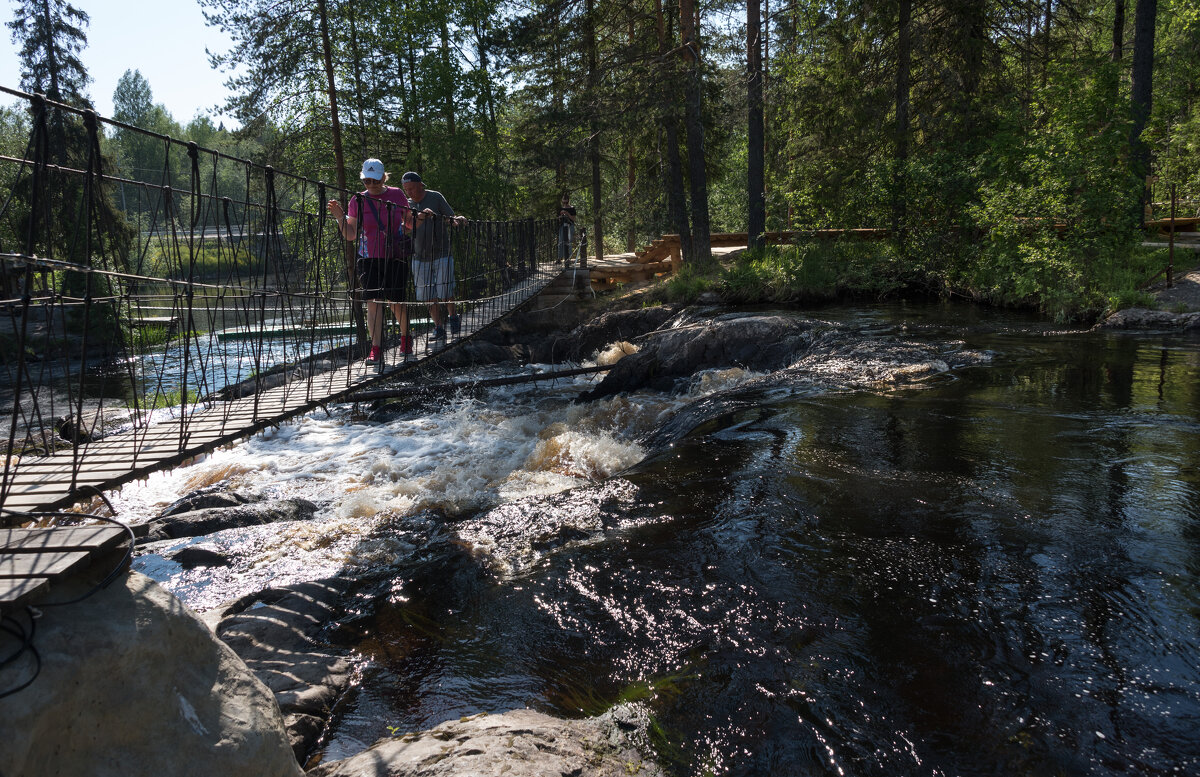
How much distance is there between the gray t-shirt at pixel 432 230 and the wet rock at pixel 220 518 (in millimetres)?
2511

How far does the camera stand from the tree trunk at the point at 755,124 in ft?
44.9

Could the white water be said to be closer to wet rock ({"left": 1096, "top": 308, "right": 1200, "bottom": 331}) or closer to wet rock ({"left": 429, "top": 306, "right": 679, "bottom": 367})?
wet rock ({"left": 429, "top": 306, "right": 679, "bottom": 367})

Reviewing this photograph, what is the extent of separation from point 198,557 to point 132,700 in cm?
314

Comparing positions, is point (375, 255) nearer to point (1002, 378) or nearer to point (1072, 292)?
point (1002, 378)


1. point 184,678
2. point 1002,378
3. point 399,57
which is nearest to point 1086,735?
point 184,678

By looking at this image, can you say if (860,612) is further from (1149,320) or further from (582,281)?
(582,281)

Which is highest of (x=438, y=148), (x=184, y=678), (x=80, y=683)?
(x=438, y=148)

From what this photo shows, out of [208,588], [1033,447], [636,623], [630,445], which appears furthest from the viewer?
[630,445]

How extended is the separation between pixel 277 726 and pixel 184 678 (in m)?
0.33

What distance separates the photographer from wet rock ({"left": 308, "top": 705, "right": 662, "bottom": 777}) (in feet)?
7.98

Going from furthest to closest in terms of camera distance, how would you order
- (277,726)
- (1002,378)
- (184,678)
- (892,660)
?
(1002,378) < (892,660) < (277,726) < (184,678)

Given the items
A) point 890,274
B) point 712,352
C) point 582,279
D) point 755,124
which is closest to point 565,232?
point 582,279

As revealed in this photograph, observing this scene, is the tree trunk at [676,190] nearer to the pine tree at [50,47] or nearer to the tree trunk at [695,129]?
the tree trunk at [695,129]

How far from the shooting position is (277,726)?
2.30 metres
